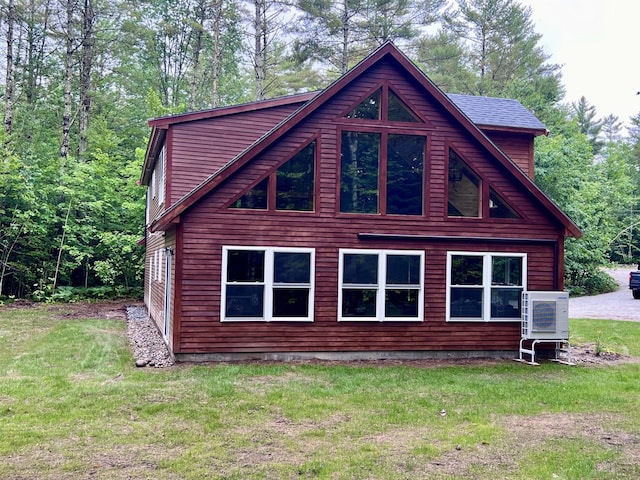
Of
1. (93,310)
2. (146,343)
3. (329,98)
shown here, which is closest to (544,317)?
(329,98)

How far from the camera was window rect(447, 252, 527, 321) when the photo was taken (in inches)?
412

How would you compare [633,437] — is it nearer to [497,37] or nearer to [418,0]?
[418,0]

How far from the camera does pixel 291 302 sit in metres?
9.81

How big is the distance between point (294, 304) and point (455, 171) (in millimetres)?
4031

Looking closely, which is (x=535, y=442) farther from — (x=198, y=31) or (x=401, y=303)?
(x=198, y=31)

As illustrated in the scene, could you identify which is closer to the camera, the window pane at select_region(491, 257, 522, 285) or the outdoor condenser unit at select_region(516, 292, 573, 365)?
the outdoor condenser unit at select_region(516, 292, 573, 365)

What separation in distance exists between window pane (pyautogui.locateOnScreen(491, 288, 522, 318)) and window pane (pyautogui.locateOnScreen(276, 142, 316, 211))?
13.1ft

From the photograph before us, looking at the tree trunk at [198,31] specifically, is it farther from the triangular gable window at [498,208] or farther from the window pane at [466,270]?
the window pane at [466,270]

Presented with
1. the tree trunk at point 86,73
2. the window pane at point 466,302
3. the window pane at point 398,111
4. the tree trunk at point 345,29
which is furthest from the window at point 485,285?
the tree trunk at point 86,73

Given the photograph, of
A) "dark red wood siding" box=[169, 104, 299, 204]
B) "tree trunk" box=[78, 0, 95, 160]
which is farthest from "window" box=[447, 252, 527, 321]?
"tree trunk" box=[78, 0, 95, 160]

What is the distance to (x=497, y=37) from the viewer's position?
3077 cm

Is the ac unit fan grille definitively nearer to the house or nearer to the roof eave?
the house

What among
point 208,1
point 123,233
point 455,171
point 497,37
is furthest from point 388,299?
point 497,37

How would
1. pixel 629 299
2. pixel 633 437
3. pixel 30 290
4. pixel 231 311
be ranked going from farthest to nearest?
pixel 629 299, pixel 30 290, pixel 231 311, pixel 633 437
